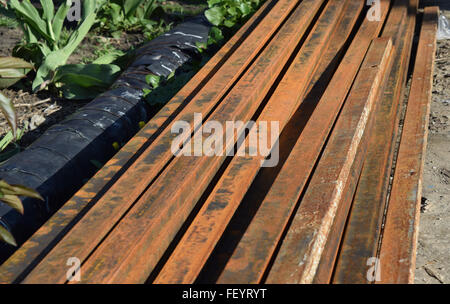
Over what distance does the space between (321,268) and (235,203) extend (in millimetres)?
420

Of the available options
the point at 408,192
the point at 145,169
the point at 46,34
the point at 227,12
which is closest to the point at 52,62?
the point at 46,34

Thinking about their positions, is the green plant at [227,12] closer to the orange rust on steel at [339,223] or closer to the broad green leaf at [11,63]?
the orange rust on steel at [339,223]

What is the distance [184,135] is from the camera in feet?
7.79

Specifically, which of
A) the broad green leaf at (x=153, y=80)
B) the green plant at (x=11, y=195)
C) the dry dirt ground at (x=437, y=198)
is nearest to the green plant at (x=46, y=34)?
the broad green leaf at (x=153, y=80)

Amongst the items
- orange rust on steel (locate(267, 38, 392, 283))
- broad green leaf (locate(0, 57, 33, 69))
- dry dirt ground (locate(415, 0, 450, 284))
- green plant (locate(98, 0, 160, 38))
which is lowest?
dry dirt ground (locate(415, 0, 450, 284))

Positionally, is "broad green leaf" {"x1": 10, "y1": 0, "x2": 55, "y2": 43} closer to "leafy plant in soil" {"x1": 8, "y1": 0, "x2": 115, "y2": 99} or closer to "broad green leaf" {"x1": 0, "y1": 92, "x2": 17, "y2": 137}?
"leafy plant in soil" {"x1": 8, "y1": 0, "x2": 115, "y2": 99}

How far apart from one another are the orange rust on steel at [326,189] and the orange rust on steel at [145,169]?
1.85 feet

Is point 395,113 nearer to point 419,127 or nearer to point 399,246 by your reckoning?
point 419,127

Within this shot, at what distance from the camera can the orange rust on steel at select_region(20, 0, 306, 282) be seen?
5.98 ft

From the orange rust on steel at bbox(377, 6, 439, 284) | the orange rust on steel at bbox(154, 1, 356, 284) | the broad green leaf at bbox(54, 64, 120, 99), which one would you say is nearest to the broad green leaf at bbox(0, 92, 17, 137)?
the orange rust on steel at bbox(154, 1, 356, 284)

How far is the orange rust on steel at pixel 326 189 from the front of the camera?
171cm

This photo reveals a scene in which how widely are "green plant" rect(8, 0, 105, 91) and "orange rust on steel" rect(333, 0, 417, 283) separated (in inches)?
85.5
